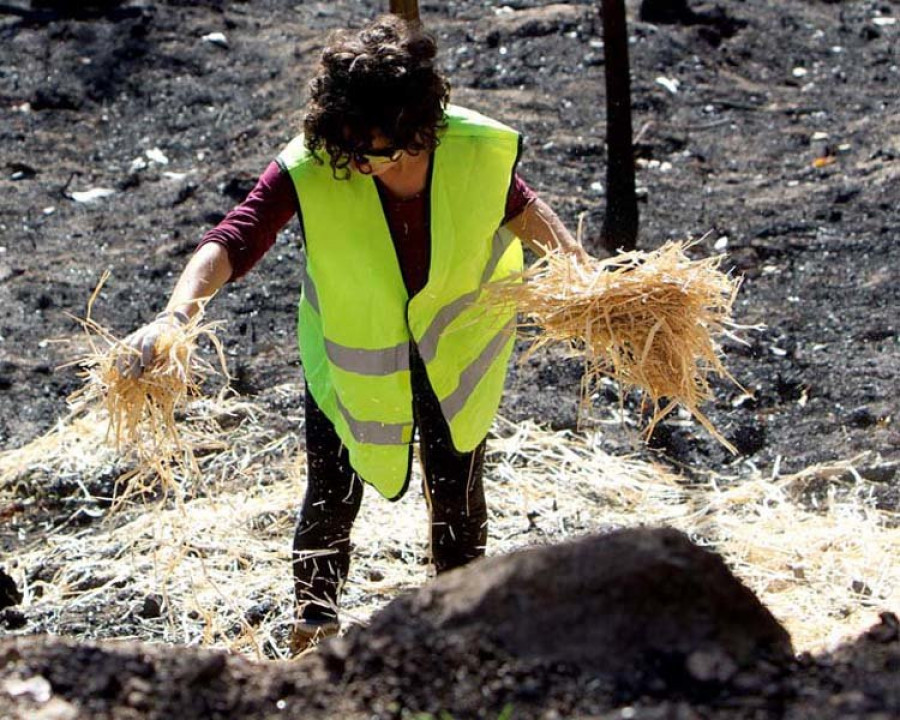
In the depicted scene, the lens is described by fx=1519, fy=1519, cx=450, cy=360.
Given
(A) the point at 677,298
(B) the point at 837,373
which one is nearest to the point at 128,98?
(B) the point at 837,373

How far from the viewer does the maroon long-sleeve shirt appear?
145 inches

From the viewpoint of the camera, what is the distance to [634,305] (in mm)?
3738

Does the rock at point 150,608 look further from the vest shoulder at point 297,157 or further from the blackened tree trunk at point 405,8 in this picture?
the blackened tree trunk at point 405,8

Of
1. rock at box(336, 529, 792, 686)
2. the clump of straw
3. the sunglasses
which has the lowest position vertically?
the clump of straw

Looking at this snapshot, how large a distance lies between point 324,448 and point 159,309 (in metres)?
2.92

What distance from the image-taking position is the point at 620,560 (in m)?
2.41

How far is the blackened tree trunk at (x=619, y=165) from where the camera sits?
681 centimetres

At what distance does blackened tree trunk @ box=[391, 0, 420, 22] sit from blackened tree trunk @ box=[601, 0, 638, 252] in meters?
1.92

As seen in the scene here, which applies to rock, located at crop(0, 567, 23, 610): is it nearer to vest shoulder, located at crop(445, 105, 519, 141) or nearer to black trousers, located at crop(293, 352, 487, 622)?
black trousers, located at crop(293, 352, 487, 622)

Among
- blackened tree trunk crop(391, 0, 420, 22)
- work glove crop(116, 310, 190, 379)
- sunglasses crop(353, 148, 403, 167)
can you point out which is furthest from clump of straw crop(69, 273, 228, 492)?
blackened tree trunk crop(391, 0, 420, 22)

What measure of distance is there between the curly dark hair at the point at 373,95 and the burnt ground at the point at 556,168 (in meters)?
1.50

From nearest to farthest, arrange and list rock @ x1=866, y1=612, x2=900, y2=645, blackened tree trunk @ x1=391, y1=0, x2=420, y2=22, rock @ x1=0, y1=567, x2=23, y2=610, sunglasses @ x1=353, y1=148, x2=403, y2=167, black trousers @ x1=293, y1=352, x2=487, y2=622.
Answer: rock @ x1=866, y1=612, x2=900, y2=645 < sunglasses @ x1=353, y1=148, x2=403, y2=167 < black trousers @ x1=293, y1=352, x2=487, y2=622 < rock @ x1=0, y1=567, x2=23, y2=610 < blackened tree trunk @ x1=391, y1=0, x2=420, y2=22

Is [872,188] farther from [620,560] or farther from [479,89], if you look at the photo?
[620,560]


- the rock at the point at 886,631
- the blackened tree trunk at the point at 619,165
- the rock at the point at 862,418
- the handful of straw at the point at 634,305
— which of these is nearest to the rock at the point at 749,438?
the rock at the point at 862,418
